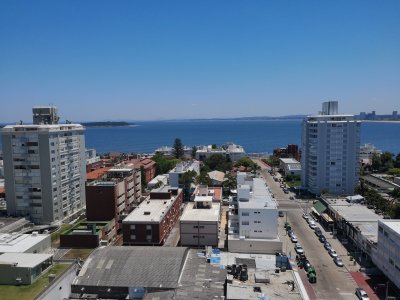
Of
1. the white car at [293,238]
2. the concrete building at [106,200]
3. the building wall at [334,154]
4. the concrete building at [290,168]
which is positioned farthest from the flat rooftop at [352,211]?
the concrete building at [290,168]

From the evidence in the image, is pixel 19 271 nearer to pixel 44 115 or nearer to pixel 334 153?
pixel 44 115

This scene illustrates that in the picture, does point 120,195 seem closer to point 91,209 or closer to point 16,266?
point 91,209

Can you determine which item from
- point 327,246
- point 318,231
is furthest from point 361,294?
point 318,231

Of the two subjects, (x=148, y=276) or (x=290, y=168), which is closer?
(x=148, y=276)

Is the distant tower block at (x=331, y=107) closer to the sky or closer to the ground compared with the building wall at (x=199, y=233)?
closer to the sky

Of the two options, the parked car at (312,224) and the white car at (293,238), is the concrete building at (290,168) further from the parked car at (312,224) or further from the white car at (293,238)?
the white car at (293,238)

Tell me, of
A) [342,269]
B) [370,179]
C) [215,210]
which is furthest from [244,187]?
[370,179]
